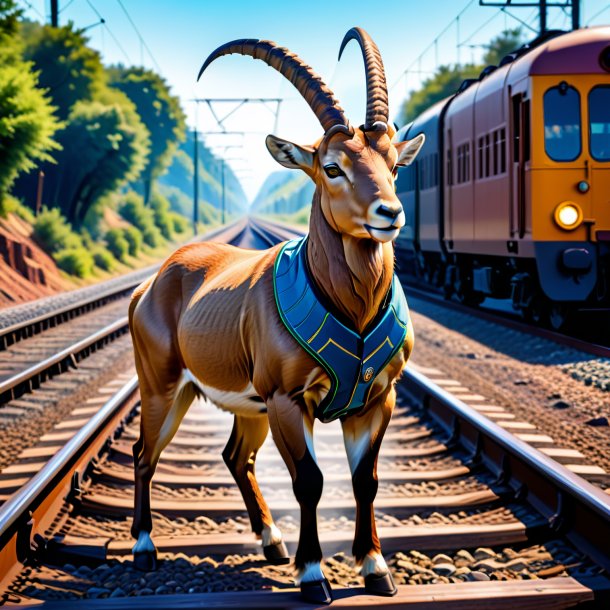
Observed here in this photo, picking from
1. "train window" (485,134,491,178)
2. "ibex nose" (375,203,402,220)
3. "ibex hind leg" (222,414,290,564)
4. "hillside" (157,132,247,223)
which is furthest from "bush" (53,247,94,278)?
"hillside" (157,132,247,223)

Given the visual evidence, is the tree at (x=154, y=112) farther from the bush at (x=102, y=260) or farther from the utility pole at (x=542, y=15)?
the utility pole at (x=542, y=15)

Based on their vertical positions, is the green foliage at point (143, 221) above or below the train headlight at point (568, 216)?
above

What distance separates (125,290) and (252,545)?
1886 centimetres

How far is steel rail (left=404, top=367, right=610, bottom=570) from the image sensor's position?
426 centimetres

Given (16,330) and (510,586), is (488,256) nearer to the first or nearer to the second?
(16,330)

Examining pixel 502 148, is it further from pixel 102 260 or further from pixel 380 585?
pixel 102 260

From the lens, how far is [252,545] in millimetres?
4449

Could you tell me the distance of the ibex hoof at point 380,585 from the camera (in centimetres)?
363

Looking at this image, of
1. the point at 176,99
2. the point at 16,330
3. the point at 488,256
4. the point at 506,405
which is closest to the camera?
the point at 506,405

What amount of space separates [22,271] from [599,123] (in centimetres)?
1651

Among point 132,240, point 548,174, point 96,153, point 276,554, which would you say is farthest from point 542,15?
point 276,554

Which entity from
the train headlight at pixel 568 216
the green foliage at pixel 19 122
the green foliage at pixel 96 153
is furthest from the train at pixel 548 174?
the green foliage at pixel 96 153

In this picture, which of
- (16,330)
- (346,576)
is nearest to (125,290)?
(16,330)

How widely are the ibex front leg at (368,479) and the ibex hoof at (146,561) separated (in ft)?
3.44
